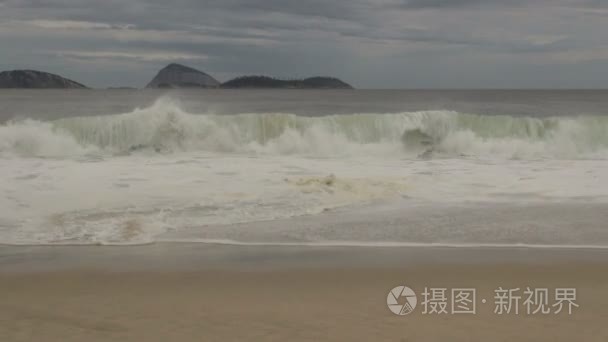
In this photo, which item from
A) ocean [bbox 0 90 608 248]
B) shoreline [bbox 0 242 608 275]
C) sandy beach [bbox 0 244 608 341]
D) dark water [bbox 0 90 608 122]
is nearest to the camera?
sandy beach [bbox 0 244 608 341]

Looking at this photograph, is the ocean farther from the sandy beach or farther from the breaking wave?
the sandy beach

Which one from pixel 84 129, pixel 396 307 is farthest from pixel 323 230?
pixel 84 129

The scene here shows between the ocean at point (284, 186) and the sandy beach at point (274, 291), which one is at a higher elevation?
the ocean at point (284, 186)

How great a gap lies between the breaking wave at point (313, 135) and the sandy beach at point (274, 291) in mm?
11182

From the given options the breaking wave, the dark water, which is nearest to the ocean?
the breaking wave

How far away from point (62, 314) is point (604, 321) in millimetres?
3605

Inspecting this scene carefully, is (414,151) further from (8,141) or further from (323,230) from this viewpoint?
(323,230)

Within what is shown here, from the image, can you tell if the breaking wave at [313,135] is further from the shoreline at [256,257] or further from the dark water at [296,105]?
the dark water at [296,105]

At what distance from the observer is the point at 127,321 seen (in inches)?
185

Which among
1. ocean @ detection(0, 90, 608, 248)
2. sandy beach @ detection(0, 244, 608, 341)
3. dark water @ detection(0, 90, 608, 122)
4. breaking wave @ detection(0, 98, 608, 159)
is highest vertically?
dark water @ detection(0, 90, 608, 122)

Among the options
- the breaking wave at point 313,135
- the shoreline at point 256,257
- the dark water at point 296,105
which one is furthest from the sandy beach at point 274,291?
the dark water at point 296,105

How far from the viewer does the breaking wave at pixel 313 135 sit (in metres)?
18.4

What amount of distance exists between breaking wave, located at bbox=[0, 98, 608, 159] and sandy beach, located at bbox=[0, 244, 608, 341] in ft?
36.7

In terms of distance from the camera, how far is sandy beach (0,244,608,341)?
4520 millimetres
